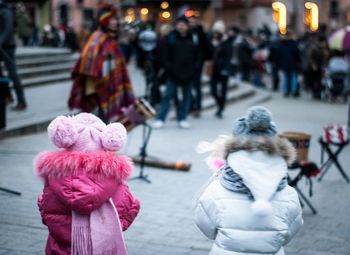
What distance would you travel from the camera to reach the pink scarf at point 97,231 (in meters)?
3.74

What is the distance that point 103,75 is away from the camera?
9.19 m

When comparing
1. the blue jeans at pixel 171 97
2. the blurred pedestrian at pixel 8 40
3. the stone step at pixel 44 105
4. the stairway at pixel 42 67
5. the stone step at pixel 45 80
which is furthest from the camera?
the stairway at pixel 42 67

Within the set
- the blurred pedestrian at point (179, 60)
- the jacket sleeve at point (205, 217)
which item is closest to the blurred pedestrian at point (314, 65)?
the blurred pedestrian at point (179, 60)

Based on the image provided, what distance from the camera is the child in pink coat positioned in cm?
370

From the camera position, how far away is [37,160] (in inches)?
152

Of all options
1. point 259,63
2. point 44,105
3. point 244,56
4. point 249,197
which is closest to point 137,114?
point 249,197

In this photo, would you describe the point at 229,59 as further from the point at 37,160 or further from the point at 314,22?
the point at 314,22

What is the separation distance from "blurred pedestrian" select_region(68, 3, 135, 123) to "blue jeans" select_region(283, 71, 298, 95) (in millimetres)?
11305

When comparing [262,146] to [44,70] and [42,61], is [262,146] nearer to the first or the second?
[44,70]

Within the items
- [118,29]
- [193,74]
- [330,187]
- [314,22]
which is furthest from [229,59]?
[314,22]

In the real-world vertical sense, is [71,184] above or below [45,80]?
above

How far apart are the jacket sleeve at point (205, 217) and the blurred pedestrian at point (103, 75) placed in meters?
5.56

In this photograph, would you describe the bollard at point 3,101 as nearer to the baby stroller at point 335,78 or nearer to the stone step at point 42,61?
the stone step at point 42,61

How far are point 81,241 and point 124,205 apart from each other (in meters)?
0.34
